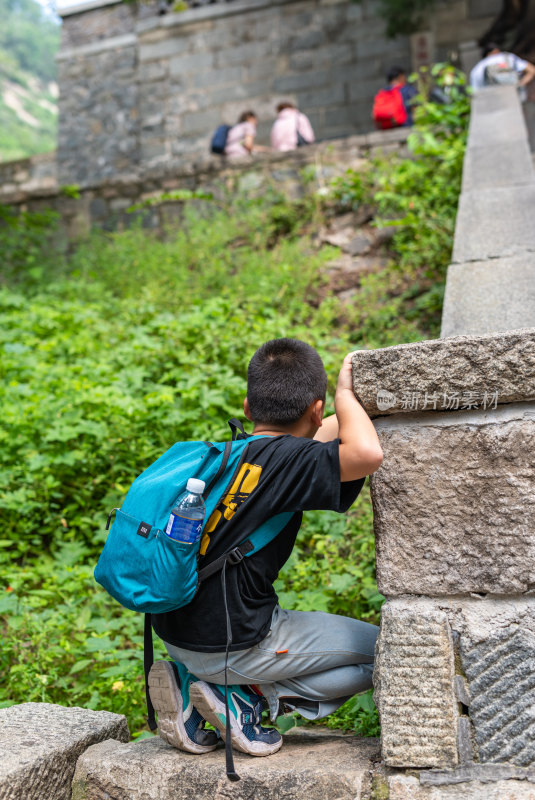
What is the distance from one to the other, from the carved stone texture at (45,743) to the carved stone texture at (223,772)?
0.13 feet

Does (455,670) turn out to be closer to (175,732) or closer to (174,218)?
(175,732)

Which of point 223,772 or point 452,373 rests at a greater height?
point 452,373

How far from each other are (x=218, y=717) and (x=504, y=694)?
2.13 feet

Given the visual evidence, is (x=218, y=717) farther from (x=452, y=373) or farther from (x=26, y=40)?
(x=26, y=40)

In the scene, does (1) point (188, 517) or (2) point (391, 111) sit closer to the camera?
(1) point (188, 517)

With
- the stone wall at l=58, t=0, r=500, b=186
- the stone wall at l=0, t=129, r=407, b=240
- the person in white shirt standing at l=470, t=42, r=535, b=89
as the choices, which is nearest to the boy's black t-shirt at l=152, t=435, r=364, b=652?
the stone wall at l=0, t=129, r=407, b=240

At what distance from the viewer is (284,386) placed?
1.77m

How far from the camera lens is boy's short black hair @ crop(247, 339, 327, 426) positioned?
1765 millimetres

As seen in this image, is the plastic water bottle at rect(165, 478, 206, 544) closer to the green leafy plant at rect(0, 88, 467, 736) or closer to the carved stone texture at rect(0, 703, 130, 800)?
the carved stone texture at rect(0, 703, 130, 800)

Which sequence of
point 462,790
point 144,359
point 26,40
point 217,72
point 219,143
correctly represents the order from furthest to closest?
1. point 26,40
2. point 217,72
3. point 219,143
4. point 144,359
5. point 462,790

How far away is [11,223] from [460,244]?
527 cm

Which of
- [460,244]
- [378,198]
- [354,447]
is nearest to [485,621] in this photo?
[354,447]

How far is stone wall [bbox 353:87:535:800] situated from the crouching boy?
0.10 meters

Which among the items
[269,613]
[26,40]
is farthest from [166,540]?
[26,40]
